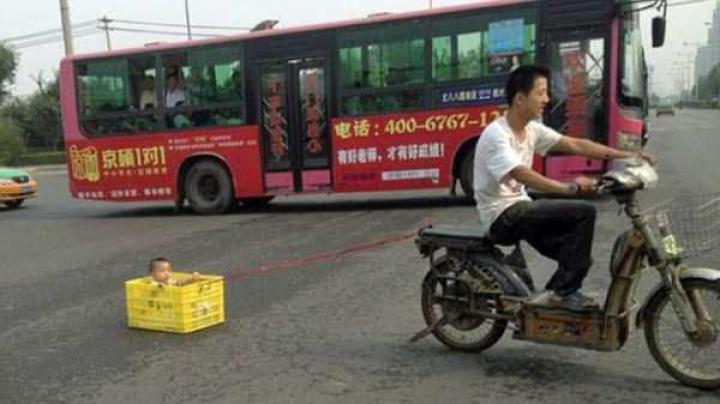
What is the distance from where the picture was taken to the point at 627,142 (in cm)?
1100

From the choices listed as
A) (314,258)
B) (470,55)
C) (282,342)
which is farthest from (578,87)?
(282,342)

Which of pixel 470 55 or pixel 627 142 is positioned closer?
pixel 627 142

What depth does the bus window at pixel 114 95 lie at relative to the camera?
1380cm

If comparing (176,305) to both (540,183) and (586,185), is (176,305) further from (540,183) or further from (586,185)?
(586,185)

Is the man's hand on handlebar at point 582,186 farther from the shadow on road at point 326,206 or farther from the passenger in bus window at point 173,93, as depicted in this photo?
the passenger in bus window at point 173,93

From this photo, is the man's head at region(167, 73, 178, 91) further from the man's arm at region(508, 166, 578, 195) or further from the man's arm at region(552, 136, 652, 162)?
the man's arm at region(508, 166, 578, 195)

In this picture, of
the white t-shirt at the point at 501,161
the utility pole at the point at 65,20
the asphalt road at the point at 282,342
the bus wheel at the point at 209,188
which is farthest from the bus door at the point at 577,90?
the utility pole at the point at 65,20

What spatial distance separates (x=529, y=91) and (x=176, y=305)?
304 cm

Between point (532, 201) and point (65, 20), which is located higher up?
point (65, 20)

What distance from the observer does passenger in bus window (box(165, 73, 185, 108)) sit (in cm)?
1348

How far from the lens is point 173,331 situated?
570 cm

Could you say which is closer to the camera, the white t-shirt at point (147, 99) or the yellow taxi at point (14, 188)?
the white t-shirt at point (147, 99)

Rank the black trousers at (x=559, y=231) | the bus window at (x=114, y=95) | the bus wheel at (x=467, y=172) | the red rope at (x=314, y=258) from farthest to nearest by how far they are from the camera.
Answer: the bus window at (x=114, y=95)
the bus wheel at (x=467, y=172)
the red rope at (x=314, y=258)
the black trousers at (x=559, y=231)

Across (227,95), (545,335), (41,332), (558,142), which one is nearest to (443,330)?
(545,335)
